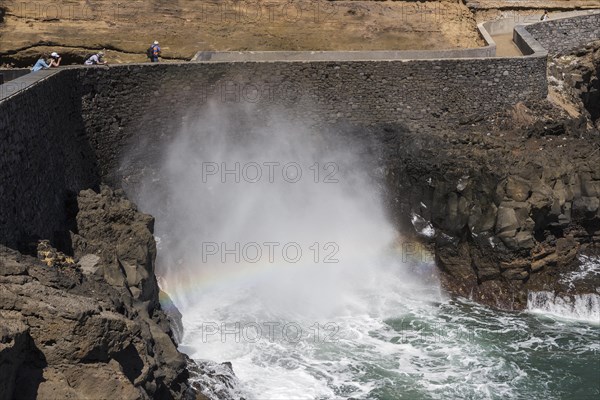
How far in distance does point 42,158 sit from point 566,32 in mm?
18093

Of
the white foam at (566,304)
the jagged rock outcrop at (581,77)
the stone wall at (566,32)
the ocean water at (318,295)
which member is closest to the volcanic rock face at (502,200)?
the white foam at (566,304)

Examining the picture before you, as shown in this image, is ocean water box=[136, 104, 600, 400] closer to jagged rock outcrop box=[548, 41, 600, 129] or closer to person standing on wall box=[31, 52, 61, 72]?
person standing on wall box=[31, 52, 61, 72]

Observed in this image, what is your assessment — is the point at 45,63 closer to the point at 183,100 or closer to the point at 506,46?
the point at 183,100

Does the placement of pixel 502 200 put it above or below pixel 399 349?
above

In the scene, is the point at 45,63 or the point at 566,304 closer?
the point at 45,63

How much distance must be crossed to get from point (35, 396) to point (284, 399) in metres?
6.84

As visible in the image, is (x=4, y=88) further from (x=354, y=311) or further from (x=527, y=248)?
(x=527, y=248)

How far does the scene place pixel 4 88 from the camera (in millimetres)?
13070

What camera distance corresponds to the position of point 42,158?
45.0ft

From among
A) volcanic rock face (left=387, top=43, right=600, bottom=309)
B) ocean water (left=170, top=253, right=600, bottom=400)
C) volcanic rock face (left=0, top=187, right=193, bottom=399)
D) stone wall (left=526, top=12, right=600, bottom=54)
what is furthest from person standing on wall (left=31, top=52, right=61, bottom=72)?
stone wall (left=526, top=12, right=600, bottom=54)

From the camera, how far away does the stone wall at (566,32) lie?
84.9 ft

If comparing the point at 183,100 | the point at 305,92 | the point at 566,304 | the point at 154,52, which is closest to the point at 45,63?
the point at 183,100

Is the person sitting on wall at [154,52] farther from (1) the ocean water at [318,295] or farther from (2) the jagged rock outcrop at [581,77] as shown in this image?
(2) the jagged rock outcrop at [581,77]

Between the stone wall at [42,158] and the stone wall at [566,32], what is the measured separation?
14.8m
